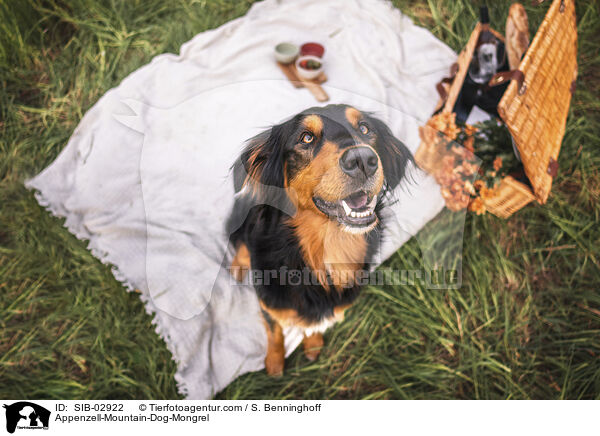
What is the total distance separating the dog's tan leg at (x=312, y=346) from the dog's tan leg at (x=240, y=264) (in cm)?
45

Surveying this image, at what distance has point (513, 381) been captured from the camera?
6.74 ft

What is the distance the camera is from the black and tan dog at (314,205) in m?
1.13

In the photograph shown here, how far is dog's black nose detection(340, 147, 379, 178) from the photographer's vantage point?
3.48ft

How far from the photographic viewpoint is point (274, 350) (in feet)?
6.53

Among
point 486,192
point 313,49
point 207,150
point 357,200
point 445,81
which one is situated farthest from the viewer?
point 313,49

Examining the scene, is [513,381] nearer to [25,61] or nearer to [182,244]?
[182,244]

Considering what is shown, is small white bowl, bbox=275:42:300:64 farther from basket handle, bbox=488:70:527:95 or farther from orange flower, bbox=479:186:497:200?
orange flower, bbox=479:186:497:200

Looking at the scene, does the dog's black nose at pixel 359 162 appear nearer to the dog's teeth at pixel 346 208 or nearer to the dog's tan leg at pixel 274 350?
the dog's teeth at pixel 346 208

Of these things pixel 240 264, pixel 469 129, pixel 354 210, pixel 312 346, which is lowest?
pixel 312 346

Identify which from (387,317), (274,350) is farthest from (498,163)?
(274,350)

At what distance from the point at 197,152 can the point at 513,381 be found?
1883 mm

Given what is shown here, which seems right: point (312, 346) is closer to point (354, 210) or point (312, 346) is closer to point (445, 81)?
point (354, 210)

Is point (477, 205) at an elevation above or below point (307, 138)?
below
